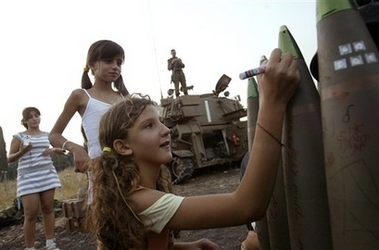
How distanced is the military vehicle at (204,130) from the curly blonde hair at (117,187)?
8.31 metres

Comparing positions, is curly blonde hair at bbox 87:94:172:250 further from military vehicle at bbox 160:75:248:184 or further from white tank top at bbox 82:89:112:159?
military vehicle at bbox 160:75:248:184

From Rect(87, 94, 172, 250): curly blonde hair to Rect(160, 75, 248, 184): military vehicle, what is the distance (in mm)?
8313

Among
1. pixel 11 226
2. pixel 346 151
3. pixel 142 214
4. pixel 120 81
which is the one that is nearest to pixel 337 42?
pixel 346 151

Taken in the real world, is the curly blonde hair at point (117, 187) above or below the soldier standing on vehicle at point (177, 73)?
below

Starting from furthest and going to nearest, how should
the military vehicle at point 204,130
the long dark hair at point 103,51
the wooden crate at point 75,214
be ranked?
the military vehicle at point 204,130
the wooden crate at point 75,214
the long dark hair at point 103,51

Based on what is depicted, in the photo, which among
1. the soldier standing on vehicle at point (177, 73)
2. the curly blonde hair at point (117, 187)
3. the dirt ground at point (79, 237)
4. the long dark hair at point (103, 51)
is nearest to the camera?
the curly blonde hair at point (117, 187)

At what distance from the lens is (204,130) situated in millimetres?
11195

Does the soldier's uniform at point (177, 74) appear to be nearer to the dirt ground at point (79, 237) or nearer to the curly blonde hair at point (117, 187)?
the dirt ground at point (79, 237)

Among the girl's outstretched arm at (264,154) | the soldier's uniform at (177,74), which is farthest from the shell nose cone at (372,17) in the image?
the soldier's uniform at (177,74)

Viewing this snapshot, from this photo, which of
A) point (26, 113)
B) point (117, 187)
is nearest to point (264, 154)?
point (117, 187)

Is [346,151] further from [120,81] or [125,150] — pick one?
[120,81]

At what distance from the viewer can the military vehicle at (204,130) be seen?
10.6 metres

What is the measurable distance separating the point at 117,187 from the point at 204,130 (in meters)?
9.82

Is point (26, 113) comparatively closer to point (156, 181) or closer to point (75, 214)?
point (75, 214)
